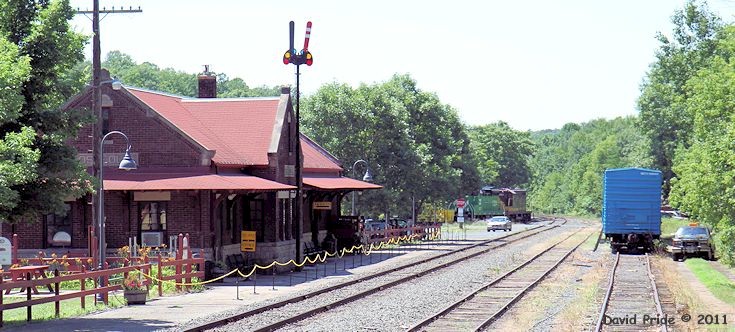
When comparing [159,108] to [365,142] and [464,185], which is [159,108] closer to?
[365,142]

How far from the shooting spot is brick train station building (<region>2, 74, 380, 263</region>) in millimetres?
34125

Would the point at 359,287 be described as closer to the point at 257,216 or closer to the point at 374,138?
the point at 257,216

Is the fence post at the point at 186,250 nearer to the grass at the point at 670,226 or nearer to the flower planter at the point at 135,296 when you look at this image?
the flower planter at the point at 135,296

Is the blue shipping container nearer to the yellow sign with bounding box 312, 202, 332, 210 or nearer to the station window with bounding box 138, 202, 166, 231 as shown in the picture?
the yellow sign with bounding box 312, 202, 332, 210

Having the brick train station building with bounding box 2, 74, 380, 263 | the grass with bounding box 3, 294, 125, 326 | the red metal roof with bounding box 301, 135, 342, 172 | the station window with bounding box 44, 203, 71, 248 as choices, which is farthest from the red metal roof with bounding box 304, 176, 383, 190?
the grass with bounding box 3, 294, 125, 326

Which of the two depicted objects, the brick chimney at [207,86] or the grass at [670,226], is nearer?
the brick chimney at [207,86]

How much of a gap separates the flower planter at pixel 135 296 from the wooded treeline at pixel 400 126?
312 cm

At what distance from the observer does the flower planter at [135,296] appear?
84.1 ft

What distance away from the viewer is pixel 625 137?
165m

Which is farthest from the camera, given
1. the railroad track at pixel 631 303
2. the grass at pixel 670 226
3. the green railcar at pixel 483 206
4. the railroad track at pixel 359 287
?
the green railcar at pixel 483 206

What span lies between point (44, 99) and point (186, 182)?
36.0 feet

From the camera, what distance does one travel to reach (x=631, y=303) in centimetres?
2597

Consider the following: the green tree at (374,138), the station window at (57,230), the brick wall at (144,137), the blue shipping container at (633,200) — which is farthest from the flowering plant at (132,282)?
the green tree at (374,138)

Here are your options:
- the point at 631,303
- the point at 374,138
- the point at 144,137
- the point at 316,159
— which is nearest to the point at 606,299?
the point at 631,303
